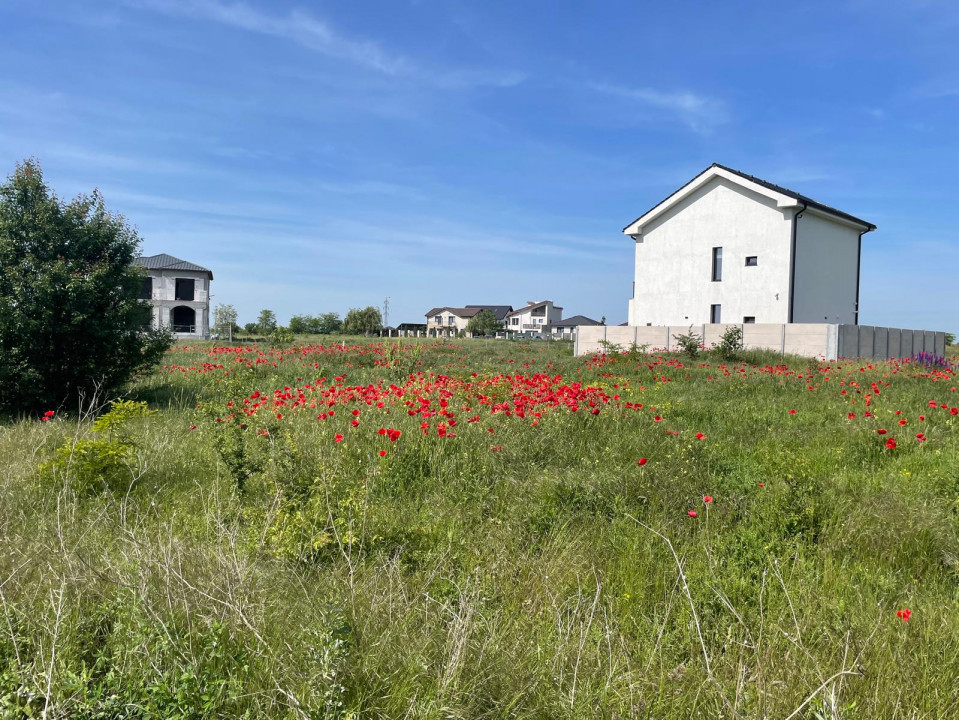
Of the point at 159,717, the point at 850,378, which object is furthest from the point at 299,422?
the point at 850,378

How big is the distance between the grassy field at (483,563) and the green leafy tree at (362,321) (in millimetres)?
70469

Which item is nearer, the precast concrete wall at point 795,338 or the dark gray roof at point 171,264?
the precast concrete wall at point 795,338

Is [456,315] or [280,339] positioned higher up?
[456,315]

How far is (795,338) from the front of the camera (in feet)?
68.8

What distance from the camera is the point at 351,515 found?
4.12 metres

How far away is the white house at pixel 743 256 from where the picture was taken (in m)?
26.2

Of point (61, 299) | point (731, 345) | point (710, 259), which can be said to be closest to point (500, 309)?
point (710, 259)

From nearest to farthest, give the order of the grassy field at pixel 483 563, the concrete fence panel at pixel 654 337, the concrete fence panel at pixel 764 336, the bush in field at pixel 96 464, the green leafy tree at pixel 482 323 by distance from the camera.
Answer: the grassy field at pixel 483 563
the bush in field at pixel 96 464
the concrete fence panel at pixel 764 336
the concrete fence panel at pixel 654 337
the green leafy tree at pixel 482 323

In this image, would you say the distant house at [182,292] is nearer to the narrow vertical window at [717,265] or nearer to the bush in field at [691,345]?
the narrow vertical window at [717,265]

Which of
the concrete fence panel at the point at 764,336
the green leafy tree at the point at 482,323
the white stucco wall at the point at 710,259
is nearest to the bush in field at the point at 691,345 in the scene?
the concrete fence panel at the point at 764,336

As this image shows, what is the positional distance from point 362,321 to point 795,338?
6263cm

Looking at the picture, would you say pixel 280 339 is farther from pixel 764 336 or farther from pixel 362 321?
pixel 362 321

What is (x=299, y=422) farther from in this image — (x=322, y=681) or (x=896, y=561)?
(x=896, y=561)

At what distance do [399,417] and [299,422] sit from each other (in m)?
1.10
